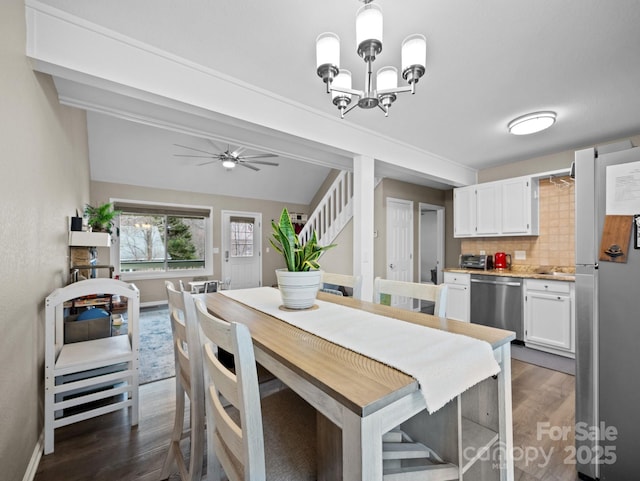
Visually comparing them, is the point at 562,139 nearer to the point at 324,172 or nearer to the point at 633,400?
the point at 633,400

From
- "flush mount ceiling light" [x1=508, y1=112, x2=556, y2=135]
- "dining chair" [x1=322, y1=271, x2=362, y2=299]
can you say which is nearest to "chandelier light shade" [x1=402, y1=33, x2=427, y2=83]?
"dining chair" [x1=322, y1=271, x2=362, y2=299]

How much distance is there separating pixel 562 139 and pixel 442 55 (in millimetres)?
2515

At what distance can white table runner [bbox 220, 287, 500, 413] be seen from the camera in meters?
0.76

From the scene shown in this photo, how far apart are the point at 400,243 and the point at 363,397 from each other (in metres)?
4.60

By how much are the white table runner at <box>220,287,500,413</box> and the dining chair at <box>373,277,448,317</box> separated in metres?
0.34

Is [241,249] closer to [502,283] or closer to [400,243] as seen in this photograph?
[400,243]

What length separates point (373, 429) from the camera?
24.8 inches

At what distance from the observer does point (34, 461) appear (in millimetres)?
1499

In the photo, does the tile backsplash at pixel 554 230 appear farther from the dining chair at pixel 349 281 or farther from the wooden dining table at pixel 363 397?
the wooden dining table at pixel 363 397

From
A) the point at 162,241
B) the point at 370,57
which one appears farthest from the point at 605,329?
the point at 162,241

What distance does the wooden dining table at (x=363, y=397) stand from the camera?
63cm

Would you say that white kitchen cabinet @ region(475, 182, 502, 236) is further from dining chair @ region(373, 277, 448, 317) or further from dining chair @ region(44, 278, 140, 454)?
dining chair @ region(44, 278, 140, 454)

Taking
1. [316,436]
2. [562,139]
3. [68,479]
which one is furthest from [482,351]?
[562,139]

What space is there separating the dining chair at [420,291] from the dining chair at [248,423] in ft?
2.67
